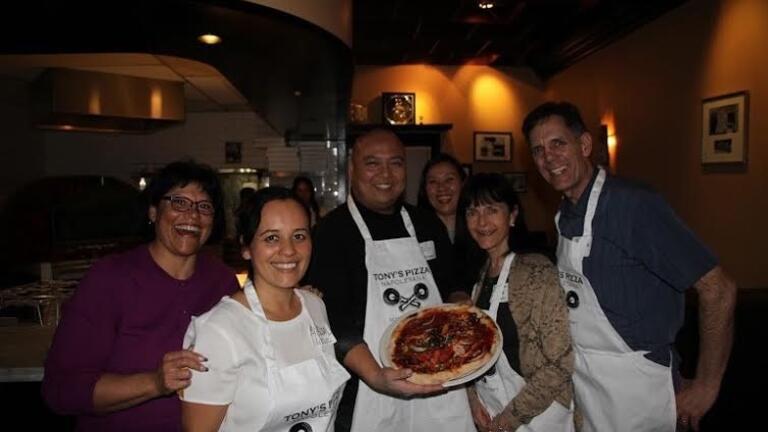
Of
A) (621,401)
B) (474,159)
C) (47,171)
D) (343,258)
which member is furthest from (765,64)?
(47,171)

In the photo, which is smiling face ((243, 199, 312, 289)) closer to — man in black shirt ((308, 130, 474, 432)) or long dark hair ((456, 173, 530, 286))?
man in black shirt ((308, 130, 474, 432))

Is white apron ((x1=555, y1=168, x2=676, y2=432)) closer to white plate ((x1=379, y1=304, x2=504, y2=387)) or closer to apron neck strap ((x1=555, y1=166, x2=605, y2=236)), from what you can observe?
apron neck strap ((x1=555, y1=166, x2=605, y2=236))

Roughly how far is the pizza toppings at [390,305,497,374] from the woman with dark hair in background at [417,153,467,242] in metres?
1.30

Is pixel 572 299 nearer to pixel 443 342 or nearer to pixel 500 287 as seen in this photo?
pixel 500 287

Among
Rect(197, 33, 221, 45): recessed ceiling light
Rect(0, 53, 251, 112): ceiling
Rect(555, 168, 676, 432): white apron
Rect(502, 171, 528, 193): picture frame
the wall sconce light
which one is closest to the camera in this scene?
Rect(555, 168, 676, 432): white apron

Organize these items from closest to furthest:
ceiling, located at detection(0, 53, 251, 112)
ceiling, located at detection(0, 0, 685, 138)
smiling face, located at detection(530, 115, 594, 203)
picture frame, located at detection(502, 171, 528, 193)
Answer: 1. smiling face, located at detection(530, 115, 594, 203)
2. ceiling, located at detection(0, 0, 685, 138)
3. ceiling, located at detection(0, 53, 251, 112)
4. picture frame, located at detection(502, 171, 528, 193)

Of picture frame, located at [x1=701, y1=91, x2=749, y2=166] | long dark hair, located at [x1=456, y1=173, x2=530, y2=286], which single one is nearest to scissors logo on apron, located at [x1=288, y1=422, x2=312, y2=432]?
long dark hair, located at [x1=456, y1=173, x2=530, y2=286]

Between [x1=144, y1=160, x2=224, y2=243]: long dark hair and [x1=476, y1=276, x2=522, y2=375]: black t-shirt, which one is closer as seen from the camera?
[x1=144, y1=160, x2=224, y2=243]: long dark hair

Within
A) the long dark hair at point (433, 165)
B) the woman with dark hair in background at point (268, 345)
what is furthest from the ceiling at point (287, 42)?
the woman with dark hair in background at point (268, 345)

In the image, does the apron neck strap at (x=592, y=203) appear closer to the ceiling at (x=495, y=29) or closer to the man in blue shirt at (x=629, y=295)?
the man in blue shirt at (x=629, y=295)

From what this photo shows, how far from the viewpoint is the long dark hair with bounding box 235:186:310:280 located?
1544mm

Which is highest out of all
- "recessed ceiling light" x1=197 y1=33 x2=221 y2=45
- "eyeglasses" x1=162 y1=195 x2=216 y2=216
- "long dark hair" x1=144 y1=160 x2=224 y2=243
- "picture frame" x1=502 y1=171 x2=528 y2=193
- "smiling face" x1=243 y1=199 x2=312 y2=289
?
"recessed ceiling light" x1=197 y1=33 x2=221 y2=45

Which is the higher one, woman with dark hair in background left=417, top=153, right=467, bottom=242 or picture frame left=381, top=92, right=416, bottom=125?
picture frame left=381, top=92, right=416, bottom=125

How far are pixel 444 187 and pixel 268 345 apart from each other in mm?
2019
